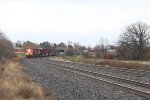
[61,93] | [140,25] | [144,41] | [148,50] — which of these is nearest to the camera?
[61,93]

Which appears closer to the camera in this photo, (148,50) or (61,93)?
(61,93)

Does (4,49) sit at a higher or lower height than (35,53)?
higher

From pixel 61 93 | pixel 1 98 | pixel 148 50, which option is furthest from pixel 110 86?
pixel 148 50

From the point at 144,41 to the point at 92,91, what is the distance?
203ft

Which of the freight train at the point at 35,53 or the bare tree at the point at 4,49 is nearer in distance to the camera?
the bare tree at the point at 4,49

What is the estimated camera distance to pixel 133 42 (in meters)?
77.0

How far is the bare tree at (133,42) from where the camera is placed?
7109cm

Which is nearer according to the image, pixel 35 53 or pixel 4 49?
pixel 4 49

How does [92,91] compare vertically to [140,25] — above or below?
below

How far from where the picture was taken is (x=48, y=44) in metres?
199

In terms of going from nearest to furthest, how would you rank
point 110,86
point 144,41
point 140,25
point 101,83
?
point 110,86 < point 101,83 < point 144,41 < point 140,25

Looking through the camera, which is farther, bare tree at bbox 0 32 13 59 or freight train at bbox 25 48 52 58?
freight train at bbox 25 48 52 58

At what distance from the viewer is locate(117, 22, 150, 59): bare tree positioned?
233 ft

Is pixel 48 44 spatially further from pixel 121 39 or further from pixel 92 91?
pixel 92 91
